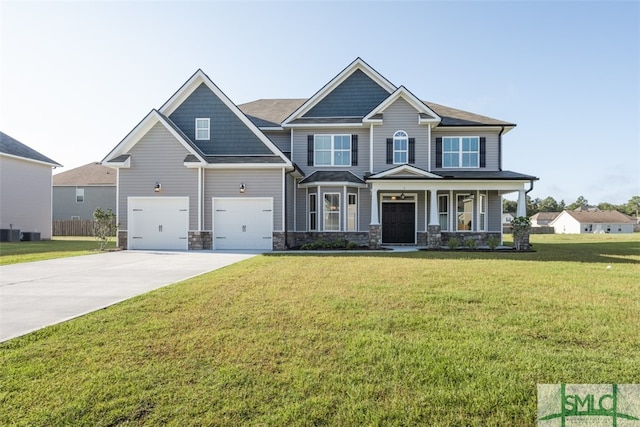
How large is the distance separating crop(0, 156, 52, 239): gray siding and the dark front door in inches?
928

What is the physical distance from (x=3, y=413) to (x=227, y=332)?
2079 mm

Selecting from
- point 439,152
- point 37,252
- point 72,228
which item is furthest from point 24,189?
point 439,152

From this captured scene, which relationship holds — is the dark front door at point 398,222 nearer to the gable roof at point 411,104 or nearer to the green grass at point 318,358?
the gable roof at point 411,104

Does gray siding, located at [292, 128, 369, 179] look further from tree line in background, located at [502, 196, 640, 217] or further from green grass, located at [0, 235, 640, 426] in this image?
tree line in background, located at [502, 196, 640, 217]

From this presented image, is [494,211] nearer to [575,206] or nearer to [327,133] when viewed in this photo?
[327,133]

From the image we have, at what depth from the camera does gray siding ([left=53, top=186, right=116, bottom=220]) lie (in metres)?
34.1

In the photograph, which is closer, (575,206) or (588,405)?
(588,405)

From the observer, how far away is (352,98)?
19.4m

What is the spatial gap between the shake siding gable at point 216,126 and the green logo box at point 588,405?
596 inches

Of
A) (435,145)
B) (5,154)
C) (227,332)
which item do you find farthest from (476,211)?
(5,154)

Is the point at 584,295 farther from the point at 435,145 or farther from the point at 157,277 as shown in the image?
the point at 435,145

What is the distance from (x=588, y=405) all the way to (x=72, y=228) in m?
37.1

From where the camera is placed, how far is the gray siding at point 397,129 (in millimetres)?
18281

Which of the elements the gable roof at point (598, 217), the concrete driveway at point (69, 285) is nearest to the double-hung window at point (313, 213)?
the concrete driveway at point (69, 285)
